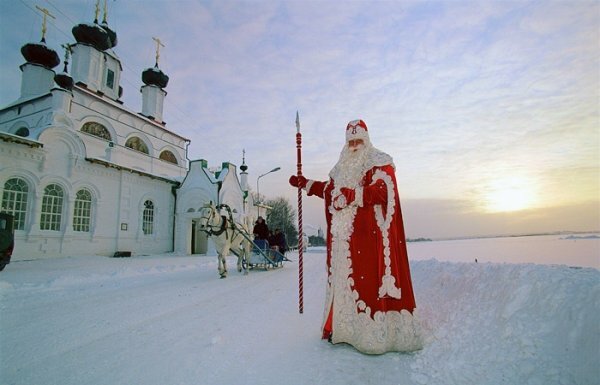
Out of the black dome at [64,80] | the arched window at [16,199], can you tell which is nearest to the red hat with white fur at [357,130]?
the arched window at [16,199]

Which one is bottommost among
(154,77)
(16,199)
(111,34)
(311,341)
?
(311,341)

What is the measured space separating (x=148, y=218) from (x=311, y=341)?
61.9 feet

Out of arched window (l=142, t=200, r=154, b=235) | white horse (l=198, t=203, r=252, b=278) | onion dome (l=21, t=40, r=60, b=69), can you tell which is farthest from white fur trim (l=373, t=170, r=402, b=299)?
onion dome (l=21, t=40, r=60, b=69)

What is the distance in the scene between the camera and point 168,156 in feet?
86.9

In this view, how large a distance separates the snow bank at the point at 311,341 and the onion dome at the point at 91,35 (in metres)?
24.7

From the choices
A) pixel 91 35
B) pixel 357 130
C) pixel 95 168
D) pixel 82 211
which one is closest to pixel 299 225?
pixel 357 130

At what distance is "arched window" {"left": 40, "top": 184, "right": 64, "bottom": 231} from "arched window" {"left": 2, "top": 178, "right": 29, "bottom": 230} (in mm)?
705

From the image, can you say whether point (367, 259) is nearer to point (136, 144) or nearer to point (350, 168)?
point (350, 168)

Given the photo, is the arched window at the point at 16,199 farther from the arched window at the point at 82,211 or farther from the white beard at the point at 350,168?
the white beard at the point at 350,168

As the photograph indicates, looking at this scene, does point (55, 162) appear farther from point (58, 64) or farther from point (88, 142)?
point (58, 64)

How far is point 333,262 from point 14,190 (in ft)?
53.4

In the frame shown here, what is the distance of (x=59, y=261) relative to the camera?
12.7 metres

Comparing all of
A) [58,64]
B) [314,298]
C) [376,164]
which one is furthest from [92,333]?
[58,64]

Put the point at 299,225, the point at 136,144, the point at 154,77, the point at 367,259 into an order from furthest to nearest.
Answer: the point at 154,77 → the point at 136,144 → the point at 299,225 → the point at 367,259
